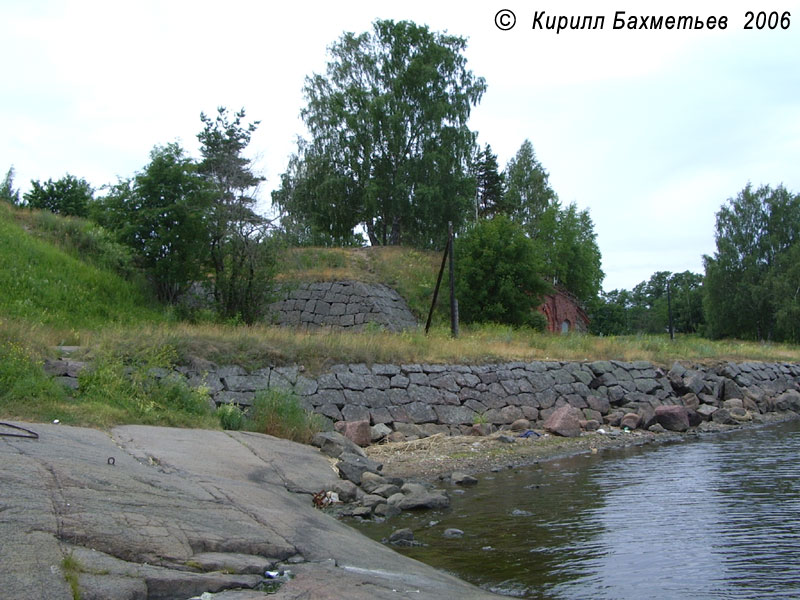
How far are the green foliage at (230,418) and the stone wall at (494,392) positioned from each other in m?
1.56

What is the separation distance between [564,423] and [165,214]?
1337cm

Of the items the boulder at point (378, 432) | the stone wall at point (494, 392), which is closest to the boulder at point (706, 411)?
the stone wall at point (494, 392)

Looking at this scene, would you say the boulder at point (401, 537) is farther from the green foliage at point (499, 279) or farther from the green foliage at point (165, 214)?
the green foliage at point (499, 279)

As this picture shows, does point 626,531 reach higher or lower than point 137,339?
lower

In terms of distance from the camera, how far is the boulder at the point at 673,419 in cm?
1956

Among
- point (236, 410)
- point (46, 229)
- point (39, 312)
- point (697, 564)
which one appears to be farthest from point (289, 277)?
point (697, 564)

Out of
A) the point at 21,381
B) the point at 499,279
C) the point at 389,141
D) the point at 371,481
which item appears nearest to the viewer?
the point at 21,381

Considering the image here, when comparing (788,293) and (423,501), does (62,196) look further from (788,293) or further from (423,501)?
(788,293)

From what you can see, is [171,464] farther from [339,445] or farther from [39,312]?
[39,312]

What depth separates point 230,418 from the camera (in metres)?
12.6

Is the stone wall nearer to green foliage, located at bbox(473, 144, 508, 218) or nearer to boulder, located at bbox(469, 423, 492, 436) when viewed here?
boulder, located at bbox(469, 423, 492, 436)

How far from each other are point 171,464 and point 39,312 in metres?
12.3

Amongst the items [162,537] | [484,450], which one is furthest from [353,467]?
[162,537]

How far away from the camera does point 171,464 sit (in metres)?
8.34
